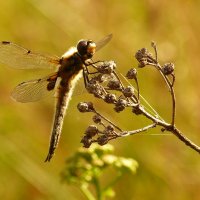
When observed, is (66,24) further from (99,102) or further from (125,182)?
(125,182)

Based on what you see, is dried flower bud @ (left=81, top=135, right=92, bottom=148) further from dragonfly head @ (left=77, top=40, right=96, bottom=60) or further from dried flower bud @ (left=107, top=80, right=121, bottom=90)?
dragonfly head @ (left=77, top=40, right=96, bottom=60)

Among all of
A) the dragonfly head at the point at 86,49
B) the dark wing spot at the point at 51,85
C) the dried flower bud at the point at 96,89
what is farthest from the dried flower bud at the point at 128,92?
the dark wing spot at the point at 51,85

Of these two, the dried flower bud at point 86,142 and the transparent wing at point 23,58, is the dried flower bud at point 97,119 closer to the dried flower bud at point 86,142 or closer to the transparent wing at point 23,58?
the dried flower bud at point 86,142

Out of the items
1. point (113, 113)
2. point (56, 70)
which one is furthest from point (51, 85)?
point (113, 113)

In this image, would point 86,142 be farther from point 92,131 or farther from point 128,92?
point 128,92

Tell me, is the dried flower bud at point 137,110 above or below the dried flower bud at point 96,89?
below

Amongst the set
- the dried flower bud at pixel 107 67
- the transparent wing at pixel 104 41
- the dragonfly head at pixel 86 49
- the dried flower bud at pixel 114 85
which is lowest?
the dried flower bud at pixel 114 85

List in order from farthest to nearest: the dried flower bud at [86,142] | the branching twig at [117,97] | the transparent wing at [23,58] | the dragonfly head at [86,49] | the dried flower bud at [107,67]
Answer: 1. the transparent wing at [23,58]
2. the dragonfly head at [86,49]
3. the dried flower bud at [107,67]
4. the dried flower bud at [86,142]
5. the branching twig at [117,97]

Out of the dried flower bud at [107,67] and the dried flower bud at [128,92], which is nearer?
the dried flower bud at [128,92]
